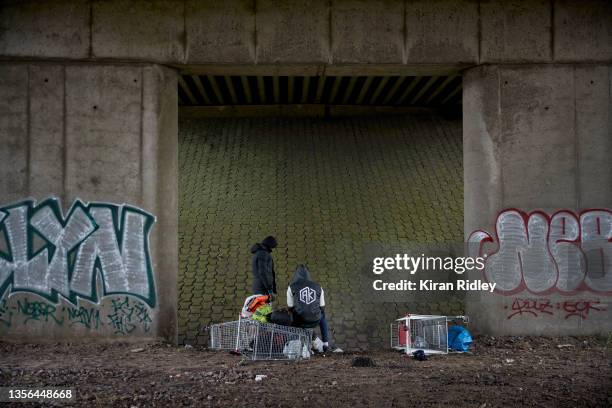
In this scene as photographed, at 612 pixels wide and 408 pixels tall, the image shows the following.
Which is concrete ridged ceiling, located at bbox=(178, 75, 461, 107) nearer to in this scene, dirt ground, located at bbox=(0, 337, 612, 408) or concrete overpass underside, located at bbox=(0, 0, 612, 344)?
concrete overpass underside, located at bbox=(0, 0, 612, 344)

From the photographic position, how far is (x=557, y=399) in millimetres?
6969

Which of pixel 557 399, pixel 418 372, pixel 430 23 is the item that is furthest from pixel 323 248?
pixel 557 399

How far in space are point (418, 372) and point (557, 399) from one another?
1.94m

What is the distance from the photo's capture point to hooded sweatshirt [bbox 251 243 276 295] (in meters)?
10.9

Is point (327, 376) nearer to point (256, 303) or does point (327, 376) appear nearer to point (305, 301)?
point (305, 301)

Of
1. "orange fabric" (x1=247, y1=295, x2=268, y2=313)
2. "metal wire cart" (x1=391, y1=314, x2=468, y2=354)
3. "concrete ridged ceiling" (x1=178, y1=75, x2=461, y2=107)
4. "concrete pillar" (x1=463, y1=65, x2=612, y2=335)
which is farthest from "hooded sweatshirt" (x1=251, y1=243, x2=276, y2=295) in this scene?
"concrete ridged ceiling" (x1=178, y1=75, x2=461, y2=107)

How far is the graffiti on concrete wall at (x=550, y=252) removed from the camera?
1088cm

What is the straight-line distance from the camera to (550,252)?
10938 mm

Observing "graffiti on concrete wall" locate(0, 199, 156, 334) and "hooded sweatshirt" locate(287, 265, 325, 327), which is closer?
"hooded sweatshirt" locate(287, 265, 325, 327)

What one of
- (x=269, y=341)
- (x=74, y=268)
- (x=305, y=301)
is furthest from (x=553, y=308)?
(x=74, y=268)

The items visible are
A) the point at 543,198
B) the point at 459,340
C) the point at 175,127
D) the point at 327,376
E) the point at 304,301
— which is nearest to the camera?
the point at 327,376

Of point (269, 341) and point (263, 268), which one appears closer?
point (269, 341)

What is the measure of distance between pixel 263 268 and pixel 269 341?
1.79 m

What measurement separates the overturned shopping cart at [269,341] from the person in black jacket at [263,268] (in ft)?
→ 4.41
